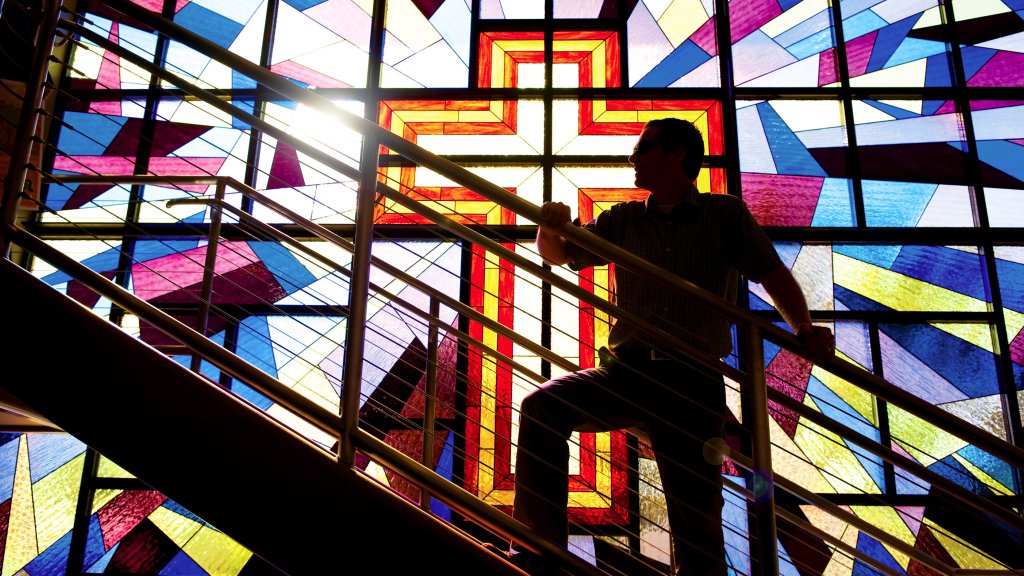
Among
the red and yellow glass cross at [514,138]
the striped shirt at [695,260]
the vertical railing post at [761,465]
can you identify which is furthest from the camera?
the red and yellow glass cross at [514,138]

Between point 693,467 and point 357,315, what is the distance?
0.80 meters

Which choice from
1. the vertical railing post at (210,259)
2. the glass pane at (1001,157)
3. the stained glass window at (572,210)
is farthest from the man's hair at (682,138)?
the glass pane at (1001,157)

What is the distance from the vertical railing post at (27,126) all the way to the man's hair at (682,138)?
144 cm

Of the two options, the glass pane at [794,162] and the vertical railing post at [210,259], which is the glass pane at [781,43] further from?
the vertical railing post at [210,259]

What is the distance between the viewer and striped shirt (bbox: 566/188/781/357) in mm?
1667

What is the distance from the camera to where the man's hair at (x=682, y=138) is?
1.77 m

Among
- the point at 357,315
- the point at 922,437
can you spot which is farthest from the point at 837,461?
the point at 357,315

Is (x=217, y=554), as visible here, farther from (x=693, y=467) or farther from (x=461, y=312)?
(x=693, y=467)

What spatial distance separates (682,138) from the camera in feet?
5.81

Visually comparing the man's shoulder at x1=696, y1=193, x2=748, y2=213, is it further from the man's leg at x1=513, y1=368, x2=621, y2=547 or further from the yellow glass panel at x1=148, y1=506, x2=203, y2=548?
the yellow glass panel at x1=148, y1=506, x2=203, y2=548

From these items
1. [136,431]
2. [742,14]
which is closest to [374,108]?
[742,14]

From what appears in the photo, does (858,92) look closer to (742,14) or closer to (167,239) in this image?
(742,14)

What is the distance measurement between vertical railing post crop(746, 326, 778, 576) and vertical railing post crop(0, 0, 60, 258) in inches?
63.0

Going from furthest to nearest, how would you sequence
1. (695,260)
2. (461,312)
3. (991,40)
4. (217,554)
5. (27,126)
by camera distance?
(991,40) → (217,554) → (461,312) → (695,260) → (27,126)
